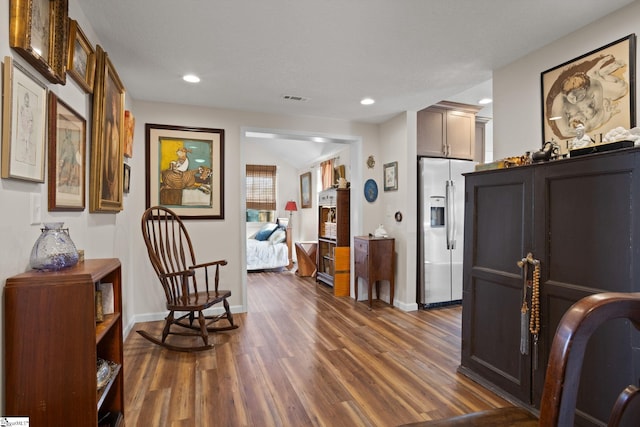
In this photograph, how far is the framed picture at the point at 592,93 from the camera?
1.91 metres

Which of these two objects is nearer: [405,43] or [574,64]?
[574,64]

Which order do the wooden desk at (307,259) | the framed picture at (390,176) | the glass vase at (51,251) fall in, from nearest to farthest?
the glass vase at (51,251) → the framed picture at (390,176) → the wooden desk at (307,259)

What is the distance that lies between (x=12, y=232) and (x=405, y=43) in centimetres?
245

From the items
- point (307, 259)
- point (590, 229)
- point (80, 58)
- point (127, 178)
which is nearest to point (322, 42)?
point (80, 58)

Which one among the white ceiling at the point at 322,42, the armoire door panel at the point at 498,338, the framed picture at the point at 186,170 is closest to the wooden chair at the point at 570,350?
the armoire door panel at the point at 498,338

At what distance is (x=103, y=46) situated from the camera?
238 centimetres

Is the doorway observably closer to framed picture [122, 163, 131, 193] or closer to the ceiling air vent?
the ceiling air vent

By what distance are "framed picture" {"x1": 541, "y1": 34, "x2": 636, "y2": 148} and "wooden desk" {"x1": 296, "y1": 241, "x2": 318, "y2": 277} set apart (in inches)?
171

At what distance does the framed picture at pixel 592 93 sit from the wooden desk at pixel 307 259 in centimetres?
434

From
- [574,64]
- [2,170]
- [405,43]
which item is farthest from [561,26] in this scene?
[2,170]

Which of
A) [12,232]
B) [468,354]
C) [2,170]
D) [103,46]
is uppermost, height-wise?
[103,46]

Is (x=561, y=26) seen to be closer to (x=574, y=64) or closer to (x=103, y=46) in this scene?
(x=574, y=64)

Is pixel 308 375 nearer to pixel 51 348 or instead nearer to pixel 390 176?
pixel 51 348

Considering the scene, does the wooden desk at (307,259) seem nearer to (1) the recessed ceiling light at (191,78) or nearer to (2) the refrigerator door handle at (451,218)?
(2) the refrigerator door handle at (451,218)
